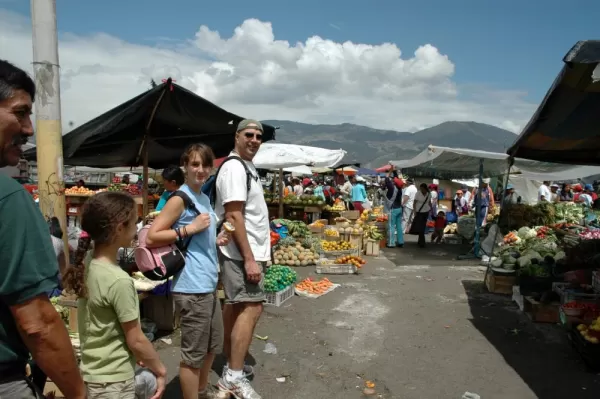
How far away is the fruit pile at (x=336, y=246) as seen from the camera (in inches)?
380

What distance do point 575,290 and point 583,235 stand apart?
386 centimetres

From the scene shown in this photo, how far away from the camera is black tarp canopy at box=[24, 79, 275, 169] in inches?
201

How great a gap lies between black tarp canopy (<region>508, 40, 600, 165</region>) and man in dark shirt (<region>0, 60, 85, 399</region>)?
11.0ft

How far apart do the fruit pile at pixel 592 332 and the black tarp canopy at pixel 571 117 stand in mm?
2188

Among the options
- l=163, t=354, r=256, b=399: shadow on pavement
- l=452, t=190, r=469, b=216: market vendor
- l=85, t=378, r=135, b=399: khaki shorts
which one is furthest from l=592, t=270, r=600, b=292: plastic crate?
l=452, t=190, r=469, b=216: market vendor

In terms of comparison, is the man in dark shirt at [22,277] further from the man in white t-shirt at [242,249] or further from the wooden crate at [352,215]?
the wooden crate at [352,215]

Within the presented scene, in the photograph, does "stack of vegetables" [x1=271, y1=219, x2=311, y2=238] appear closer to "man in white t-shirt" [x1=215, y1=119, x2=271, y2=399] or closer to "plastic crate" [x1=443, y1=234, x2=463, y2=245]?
"plastic crate" [x1=443, y1=234, x2=463, y2=245]

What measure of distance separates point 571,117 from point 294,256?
5.99m

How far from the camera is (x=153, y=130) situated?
6590mm

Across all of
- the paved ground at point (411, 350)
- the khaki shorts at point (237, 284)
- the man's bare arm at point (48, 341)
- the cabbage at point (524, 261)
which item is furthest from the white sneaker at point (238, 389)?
the cabbage at point (524, 261)

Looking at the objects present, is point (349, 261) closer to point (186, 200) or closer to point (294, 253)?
point (294, 253)

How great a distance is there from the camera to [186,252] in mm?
2984

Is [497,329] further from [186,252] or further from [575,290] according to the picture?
[186,252]

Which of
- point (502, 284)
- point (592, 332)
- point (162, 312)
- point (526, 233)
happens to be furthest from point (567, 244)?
point (162, 312)
